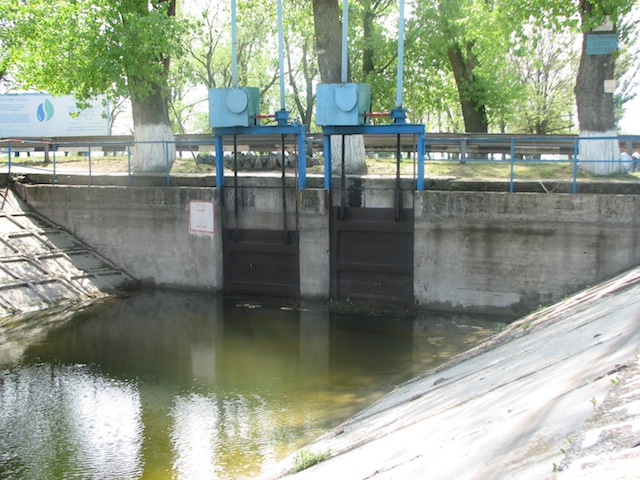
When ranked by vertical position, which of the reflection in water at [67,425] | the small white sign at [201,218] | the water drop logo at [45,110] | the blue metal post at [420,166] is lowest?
the reflection in water at [67,425]

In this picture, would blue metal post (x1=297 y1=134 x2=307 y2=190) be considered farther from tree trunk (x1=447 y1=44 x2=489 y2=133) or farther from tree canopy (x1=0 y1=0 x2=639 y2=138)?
tree trunk (x1=447 y1=44 x2=489 y2=133)

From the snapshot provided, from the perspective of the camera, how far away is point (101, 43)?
1639 cm

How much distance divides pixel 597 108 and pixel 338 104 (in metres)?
5.68

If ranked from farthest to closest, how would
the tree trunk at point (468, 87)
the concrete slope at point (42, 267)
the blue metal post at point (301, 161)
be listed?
Answer: the tree trunk at point (468, 87) < the blue metal post at point (301, 161) < the concrete slope at point (42, 267)

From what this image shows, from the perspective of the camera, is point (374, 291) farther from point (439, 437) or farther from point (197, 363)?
point (439, 437)

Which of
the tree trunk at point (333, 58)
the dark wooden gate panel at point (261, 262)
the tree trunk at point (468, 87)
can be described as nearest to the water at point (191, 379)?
the dark wooden gate panel at point (261, 262)

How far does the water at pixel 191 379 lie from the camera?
790cm

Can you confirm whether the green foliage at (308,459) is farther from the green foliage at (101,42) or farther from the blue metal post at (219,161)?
the green foliage at (101,42)

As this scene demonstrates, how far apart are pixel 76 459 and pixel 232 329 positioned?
5.81 meters

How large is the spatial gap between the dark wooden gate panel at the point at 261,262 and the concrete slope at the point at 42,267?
287cm

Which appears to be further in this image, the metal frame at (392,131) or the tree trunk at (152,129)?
the tree trunk at (152,129)

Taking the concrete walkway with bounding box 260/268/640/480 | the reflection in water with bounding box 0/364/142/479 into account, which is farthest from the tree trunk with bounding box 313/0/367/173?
the concrete walkway with bounding box 260/268/640/480

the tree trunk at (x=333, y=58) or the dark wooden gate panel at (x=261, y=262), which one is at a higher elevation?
the tree trunk at (x=333, y=58)

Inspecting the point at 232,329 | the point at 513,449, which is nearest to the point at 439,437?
the point at 513,449
